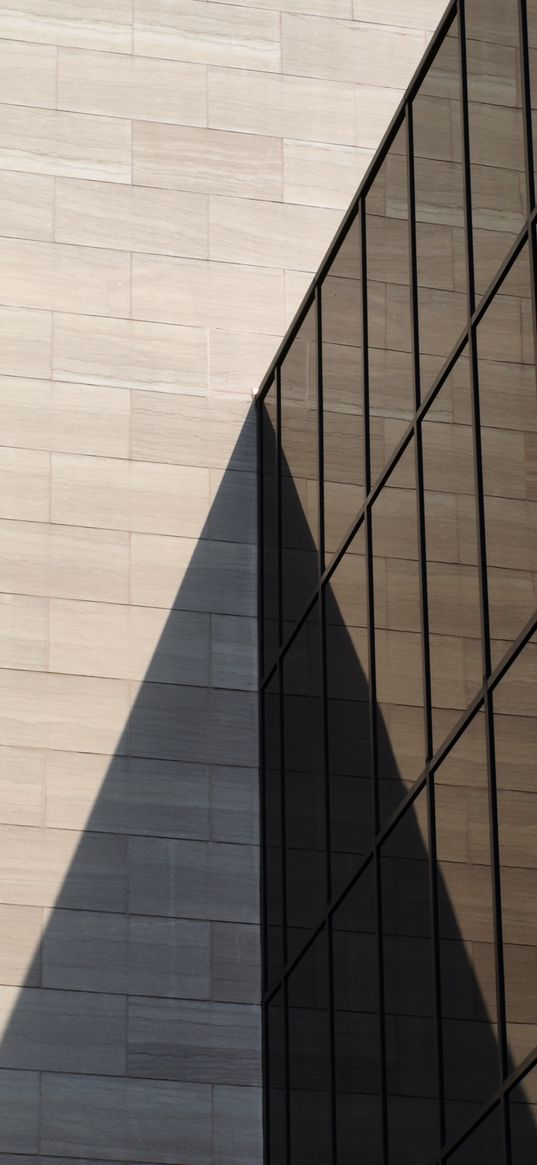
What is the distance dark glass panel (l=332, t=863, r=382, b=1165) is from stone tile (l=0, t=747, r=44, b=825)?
16.4ft

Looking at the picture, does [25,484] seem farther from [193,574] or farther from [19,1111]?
[19,1111]

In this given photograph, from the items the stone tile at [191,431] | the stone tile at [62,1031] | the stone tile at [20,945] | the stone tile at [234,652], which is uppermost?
the stone tile at [191,431]

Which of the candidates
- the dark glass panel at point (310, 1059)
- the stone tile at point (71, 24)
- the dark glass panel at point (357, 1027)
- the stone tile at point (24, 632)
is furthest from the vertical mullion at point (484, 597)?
the stone tile at point (71, 24)

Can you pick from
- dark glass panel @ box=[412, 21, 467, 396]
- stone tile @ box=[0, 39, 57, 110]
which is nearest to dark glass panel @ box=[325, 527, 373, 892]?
dark glass panel @ box=[412, 21, 467, 396]

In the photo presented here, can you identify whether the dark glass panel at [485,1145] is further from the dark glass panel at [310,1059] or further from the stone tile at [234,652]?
the stone tile at [234,652]

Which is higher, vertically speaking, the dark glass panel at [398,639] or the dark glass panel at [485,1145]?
the dark glass panel at [398,639]

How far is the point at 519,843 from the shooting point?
16.5 metres

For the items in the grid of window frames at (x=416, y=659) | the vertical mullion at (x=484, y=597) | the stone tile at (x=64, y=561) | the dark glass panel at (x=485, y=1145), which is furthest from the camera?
the stone tile at (x=64, y=561)

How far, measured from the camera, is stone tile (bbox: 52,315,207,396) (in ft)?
91.0

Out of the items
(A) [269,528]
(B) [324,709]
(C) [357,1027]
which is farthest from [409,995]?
(A) [269,528]

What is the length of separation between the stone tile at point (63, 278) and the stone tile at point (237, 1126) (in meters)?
10.8

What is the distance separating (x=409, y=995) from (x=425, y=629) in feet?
11.4

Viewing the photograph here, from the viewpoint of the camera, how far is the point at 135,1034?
24266 millimetres

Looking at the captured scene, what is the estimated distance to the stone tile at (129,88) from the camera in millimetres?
29531
